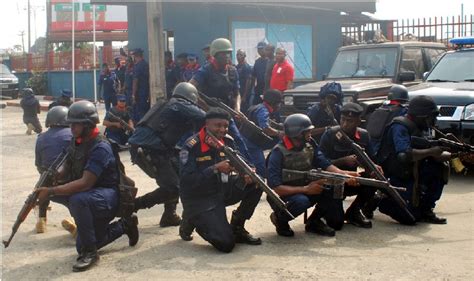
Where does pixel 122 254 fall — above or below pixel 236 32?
below

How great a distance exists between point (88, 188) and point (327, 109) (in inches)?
128

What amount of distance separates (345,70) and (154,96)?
10.8 ft

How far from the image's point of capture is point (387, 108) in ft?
24.0

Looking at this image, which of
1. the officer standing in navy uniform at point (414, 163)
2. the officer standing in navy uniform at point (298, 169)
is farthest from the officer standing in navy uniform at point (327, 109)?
the officer standing in navy uniform at point (298, 169)

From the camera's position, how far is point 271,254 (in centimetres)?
559

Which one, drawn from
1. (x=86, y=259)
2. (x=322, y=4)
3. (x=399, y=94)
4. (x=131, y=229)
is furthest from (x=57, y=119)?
(x=322, y=4)

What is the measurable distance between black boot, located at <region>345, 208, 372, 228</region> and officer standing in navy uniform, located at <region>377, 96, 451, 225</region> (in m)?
0.28

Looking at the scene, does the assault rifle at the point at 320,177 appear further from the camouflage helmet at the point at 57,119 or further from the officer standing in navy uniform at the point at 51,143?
the camouflage helmet at the point at 57,119

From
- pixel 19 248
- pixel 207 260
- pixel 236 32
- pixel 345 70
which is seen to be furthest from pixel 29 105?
pixel 207 260

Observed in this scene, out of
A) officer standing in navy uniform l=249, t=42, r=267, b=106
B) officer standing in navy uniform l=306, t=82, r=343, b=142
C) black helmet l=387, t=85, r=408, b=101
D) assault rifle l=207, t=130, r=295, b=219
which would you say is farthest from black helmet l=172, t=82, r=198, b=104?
officer standing in navy uniform l=249, t=42, r=267, b=106

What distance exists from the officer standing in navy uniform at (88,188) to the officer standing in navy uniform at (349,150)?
2137 millimetres

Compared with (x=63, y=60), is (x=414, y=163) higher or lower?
lower

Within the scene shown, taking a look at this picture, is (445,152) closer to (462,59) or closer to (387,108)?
(387,108)

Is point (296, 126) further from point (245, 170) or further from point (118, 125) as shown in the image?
point (118, 125)
